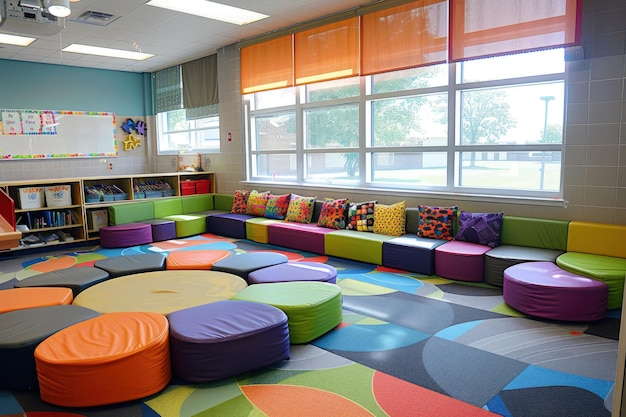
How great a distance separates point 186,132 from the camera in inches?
375

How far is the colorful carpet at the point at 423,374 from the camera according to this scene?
2.52 metres

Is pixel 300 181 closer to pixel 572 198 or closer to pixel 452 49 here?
pixel 452 49

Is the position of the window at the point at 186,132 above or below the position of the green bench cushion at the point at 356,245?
above

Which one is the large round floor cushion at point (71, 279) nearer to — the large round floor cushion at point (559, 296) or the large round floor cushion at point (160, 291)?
the large round floor cushion at point (160, 291)

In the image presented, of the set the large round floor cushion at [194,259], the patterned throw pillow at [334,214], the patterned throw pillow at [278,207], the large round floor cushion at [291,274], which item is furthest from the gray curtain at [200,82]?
the large round floor cushion at [291,274]

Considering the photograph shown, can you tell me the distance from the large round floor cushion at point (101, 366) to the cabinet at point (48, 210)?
4498 millimetres

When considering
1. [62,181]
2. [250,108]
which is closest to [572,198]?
[250,108]

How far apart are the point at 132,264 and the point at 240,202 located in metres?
3.39

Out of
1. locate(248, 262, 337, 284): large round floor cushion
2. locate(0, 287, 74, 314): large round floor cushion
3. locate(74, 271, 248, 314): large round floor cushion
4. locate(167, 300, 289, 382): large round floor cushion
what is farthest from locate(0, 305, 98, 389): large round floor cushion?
locate(248, 262, 337, 284): large round floor cushion

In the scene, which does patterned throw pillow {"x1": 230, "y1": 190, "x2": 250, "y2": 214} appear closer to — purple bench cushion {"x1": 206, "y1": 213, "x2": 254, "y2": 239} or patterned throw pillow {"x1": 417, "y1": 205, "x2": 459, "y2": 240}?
purple bench cushion {"x1": 206, "y1": 213, "x2": 254, "y2": 239}

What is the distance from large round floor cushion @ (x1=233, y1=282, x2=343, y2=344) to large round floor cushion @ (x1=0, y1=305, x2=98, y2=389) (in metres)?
1.25

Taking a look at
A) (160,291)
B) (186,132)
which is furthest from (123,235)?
(160,291)

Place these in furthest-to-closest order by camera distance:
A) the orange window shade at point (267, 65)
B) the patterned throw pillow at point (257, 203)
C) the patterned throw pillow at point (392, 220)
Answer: the patterned throw pillow at point (257, 203) < the orange window shade at point (267, 65) < the patterned throw pillow at point (392, 220)

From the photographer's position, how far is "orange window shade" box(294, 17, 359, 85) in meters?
6.09
